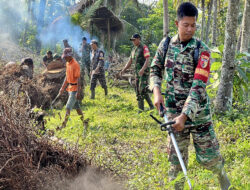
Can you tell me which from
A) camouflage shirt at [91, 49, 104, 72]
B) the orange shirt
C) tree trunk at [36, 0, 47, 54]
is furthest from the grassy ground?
tree trunk at [36, 0, 47, 54]

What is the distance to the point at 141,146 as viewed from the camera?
16.4 feet

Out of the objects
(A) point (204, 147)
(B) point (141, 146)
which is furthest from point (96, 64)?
(A) point (204, 147)

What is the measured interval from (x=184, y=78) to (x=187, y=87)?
0.09 m

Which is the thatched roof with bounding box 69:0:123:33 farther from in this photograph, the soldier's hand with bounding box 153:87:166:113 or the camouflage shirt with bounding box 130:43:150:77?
the soldier's hand with bounding box 153:87:166:113

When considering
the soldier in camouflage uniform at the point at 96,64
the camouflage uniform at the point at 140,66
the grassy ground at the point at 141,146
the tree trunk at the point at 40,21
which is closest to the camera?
the grassy ground at the point at 141,146

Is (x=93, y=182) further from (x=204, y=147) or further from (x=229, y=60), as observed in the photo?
(x=229, y=60)

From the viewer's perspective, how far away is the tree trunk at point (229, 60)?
20.1ft

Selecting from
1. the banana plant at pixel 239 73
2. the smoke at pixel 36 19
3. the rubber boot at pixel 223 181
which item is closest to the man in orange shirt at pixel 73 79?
the banana plant at pixel 239 73

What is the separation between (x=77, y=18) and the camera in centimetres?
1830

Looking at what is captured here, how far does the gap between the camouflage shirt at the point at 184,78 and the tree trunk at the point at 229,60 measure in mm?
3765

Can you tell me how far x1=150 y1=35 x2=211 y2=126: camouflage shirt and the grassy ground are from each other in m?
0.58

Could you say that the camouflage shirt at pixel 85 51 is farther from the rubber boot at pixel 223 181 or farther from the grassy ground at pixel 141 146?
the rubber boot at pixel 223 181

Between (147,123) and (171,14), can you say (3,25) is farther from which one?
(147,123)

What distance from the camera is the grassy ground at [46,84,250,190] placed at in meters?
3.28
